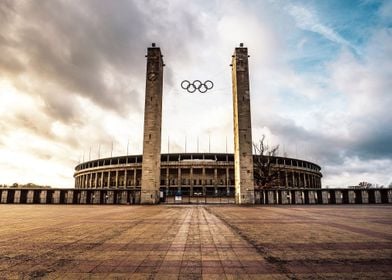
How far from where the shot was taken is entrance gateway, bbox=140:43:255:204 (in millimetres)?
34844

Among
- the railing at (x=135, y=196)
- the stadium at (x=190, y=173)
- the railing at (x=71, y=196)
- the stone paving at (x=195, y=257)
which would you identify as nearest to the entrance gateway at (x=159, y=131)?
the railing at (x=135, y=196)

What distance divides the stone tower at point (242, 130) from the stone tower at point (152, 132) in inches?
444

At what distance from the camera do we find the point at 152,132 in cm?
3578

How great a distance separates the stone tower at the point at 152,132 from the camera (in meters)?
34.7

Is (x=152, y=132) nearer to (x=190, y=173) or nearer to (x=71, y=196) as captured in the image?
(x=71, y=196)

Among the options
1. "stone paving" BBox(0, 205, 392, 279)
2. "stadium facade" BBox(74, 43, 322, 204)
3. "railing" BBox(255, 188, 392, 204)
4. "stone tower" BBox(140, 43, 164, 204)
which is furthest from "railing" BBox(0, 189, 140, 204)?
"stone paving" BBox(0, 205, 392, 279)

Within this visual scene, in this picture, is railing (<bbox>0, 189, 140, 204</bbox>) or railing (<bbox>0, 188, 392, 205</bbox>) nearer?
railing (<bbox>0, 188, 392, 205</bbox>)

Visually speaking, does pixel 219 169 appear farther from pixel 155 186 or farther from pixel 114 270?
pixel 114 270

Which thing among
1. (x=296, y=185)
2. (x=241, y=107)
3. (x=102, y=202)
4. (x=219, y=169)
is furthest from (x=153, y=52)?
(x=296, y=185)

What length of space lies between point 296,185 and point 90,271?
84.0m

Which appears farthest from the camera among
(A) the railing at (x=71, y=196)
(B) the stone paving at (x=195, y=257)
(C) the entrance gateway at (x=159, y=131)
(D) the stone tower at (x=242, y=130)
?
(A) the railing at (x=71, y=196)

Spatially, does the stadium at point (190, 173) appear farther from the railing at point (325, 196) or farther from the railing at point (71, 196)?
the railing at point (71, 196)

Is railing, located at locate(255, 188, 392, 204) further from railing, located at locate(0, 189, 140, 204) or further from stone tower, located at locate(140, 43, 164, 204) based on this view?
railing, located at locate(0, 189, 140, 204)

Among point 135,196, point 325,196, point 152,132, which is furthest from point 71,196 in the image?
point 325,196
